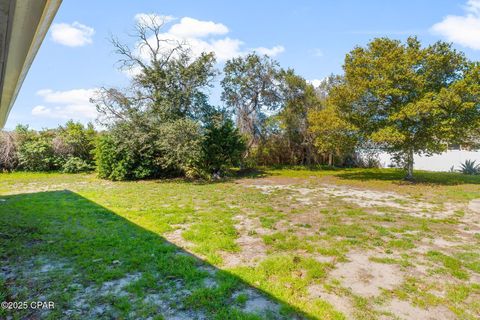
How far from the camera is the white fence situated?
17359 mm

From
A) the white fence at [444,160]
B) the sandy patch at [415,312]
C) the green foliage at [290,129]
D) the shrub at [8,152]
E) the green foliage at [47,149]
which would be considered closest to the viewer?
the sandy patch at [415,312]

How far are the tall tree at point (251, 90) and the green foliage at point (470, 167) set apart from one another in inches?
480

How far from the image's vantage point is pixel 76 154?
1644cm

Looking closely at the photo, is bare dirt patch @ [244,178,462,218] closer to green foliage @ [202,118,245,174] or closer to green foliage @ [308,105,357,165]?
green foliage @ [308,105,357,165]

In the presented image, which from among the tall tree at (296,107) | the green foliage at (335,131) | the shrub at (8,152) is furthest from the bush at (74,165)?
the green foliage at (335,131)

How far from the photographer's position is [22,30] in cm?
144

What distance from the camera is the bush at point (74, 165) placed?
15.6 meters

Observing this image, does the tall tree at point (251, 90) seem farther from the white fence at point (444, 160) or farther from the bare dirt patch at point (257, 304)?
the bare dirt patch at point (257, 304)

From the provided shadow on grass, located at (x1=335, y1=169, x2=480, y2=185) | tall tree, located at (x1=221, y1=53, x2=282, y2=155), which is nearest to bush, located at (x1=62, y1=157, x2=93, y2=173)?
tall tree, located at (x1=221, y1=53, x2=282, y2=155)

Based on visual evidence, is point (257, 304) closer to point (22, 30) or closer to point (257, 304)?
point (257, 304)

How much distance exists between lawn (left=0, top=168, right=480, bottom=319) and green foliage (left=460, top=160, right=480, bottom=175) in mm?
11843

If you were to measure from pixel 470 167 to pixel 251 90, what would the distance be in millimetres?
14308

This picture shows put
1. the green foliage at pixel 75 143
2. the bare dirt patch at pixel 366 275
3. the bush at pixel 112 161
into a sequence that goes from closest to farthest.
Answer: the bare dirt patch at pixel 366 275 < the bush at pixel 112 161 < the green foliage at pixel 75 143

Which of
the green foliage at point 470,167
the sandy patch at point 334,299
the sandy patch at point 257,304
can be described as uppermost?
the green foliage at point 470,167
